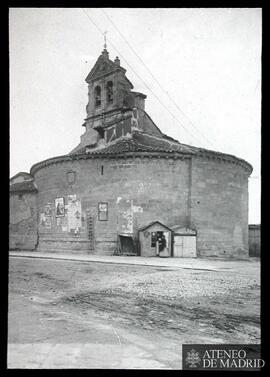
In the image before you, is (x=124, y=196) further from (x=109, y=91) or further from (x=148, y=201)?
(x=109, y=91)

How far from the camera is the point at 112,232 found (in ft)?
80.9

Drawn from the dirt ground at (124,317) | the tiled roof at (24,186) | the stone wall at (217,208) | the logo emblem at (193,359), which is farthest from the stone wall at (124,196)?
the logo emblem at (193,359)

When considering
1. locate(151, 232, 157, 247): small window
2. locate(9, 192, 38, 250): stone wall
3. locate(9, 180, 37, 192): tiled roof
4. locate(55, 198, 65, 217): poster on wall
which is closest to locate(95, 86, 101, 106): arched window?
locate(9, 180, 37, 192): tiled roof

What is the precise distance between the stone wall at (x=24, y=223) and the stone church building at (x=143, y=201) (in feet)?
0.68

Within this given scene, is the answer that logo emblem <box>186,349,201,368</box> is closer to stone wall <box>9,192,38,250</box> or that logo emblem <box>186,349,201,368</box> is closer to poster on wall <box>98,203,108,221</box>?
poster on wall <box>98,203,108,221</box>

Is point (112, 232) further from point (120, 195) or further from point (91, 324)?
point (91, 324)

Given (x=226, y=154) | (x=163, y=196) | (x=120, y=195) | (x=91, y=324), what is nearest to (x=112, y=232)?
(x=120, y=195)

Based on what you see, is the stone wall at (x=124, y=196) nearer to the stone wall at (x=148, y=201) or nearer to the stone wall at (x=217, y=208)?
the stone wall at (x=148, y=201)

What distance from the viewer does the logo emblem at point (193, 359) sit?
4.73m

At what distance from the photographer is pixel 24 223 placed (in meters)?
29.6

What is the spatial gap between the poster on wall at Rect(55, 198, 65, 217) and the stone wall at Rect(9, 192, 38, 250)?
288cm

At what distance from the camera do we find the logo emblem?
473 centimetres
